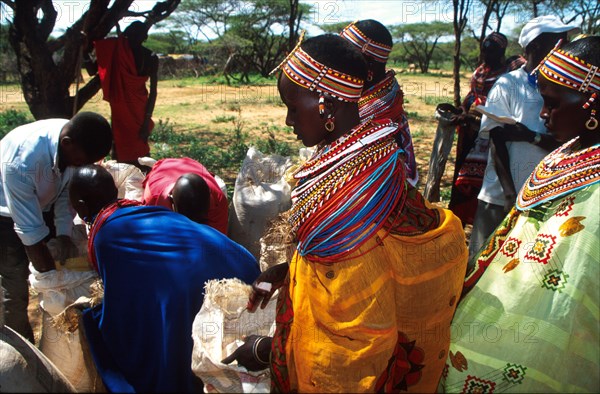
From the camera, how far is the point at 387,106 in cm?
295

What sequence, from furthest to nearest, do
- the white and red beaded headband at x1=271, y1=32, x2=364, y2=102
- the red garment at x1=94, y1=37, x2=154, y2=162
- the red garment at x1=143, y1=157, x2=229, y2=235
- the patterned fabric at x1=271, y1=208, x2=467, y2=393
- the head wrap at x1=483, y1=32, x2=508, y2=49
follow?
1. the red garment at x1=94, y1=37, x2=154, y2=162
2. the head wrap at x1=483, y1=32, x2=508, y2=49
3. the red garment at x1=143, y1=157, x2=229, y2=235
4. the white and red beaded headband at x1=271, y1=32, x2=364, y2=102
5. the patterned fabric at x1=271, y1=208, x2=467, y2=393

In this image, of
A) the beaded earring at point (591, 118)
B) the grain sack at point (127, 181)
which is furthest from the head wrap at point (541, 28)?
the grain sack at point (127, 181)

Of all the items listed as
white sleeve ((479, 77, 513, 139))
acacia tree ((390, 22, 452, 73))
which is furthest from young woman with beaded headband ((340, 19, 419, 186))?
acacia tree ((390, 22, 452, 73))

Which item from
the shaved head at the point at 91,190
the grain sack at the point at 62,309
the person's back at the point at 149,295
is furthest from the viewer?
the grain sack at the point at 62,309

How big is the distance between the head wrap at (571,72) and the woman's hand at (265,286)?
115 centimetres

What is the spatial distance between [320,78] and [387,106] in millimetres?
1559

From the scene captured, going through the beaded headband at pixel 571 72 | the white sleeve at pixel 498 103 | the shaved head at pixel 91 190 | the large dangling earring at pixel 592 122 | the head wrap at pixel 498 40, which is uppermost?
the beaded headband at pixel 571 72

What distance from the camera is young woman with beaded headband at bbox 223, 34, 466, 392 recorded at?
4.53 ft

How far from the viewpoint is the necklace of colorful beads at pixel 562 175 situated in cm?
158

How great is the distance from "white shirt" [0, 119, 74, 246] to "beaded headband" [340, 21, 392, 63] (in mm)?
1705

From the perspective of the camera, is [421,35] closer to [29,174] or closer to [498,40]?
[498,40]

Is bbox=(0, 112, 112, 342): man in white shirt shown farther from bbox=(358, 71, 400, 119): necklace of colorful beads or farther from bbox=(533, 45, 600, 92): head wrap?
bbox=(533, 45, 600, 92): head wrap

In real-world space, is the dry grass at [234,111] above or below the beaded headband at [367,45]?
below

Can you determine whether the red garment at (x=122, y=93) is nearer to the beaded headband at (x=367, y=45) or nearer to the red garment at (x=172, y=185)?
the red garment at (x=172, y=185)
